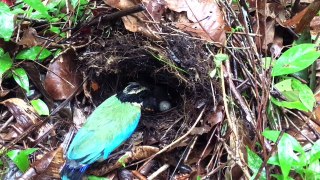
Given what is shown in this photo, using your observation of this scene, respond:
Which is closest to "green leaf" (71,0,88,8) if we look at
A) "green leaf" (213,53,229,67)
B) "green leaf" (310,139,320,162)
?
"green leaf" (213,53,229,67)

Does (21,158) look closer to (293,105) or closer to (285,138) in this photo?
(285,138)

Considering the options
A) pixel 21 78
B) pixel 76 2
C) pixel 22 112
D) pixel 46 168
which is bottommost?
pixel 46 168

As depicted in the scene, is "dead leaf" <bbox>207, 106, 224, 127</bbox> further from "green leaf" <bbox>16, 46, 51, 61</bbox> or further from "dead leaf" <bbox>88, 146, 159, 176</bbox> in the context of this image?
"green leaf" <bbox>16, 46, 51, 61</bbox>

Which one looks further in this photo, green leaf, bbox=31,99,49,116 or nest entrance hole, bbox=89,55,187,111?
nest entrance hole, bbox=89,55,187,111

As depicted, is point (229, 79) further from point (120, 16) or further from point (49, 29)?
point (49, 29)

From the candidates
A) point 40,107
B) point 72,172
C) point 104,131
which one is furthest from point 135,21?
point 72,172

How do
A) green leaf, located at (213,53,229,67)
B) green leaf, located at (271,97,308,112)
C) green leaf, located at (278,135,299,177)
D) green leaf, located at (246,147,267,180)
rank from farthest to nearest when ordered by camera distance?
1. green leaf, located at (213,53,229,67)
2. green leaf, located at (271,97,308,112)
3. green leaf, located at (246,147,267,180)
4. green leaf, located at (278,135,299,177)

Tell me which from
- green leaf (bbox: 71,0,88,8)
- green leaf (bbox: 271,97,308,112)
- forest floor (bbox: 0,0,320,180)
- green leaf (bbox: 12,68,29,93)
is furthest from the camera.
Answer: green leaf (bbox: 71,0,88,8)
